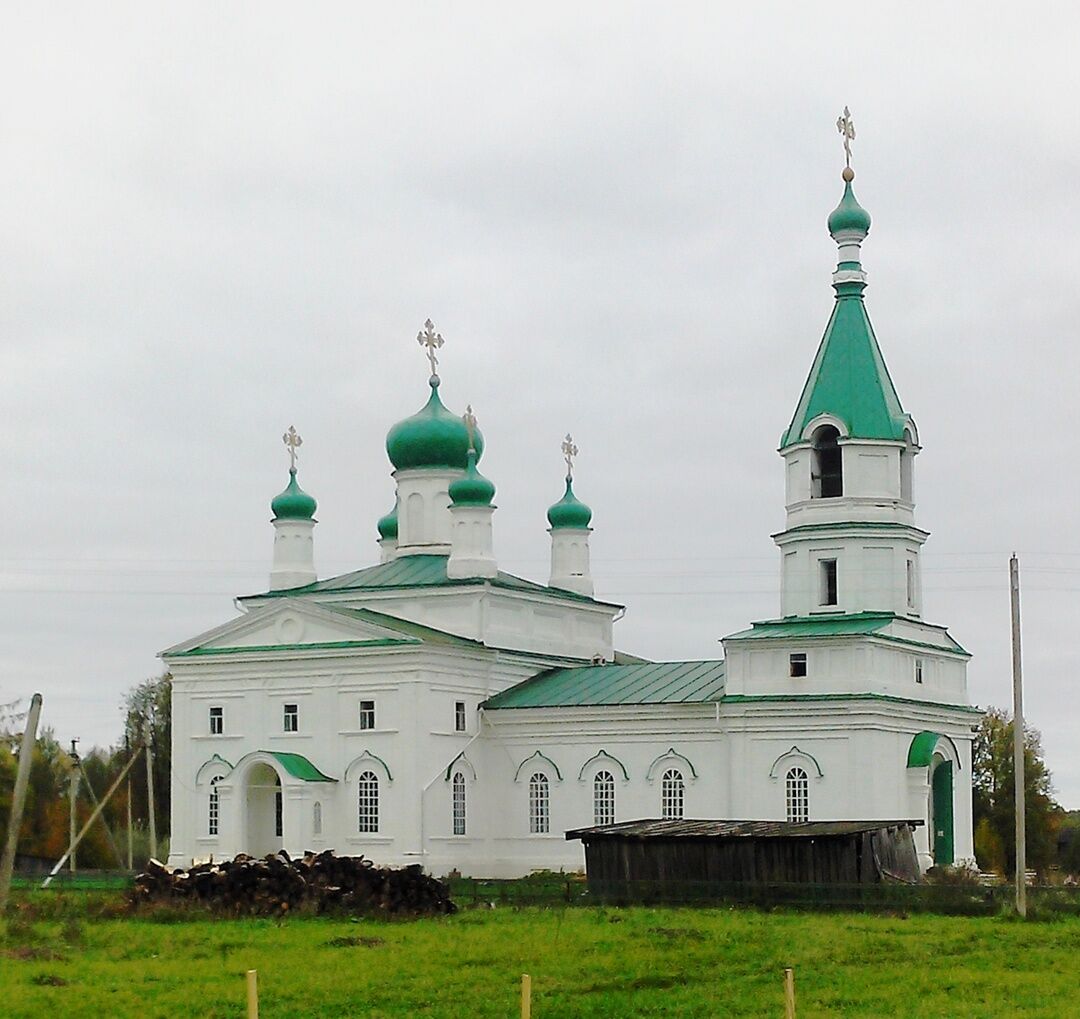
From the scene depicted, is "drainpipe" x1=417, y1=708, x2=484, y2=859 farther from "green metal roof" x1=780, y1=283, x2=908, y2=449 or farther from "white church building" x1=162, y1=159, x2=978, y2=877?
"green metal roof" x1=780, y1=283, x2=908, y2=449

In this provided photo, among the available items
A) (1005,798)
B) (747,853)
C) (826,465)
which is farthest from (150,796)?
(1005,798)

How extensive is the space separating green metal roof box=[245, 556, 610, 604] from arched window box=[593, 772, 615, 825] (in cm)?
512

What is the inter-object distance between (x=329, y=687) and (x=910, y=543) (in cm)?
1244

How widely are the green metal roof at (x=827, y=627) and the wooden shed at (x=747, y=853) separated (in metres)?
5.91

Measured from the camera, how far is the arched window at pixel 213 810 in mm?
44906

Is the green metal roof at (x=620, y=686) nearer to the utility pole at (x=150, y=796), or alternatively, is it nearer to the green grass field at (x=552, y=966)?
the utility pole at (x=150, y=796)

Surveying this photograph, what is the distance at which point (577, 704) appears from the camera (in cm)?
4378

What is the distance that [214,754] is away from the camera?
4516cm

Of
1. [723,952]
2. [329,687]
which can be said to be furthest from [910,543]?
[723,952]

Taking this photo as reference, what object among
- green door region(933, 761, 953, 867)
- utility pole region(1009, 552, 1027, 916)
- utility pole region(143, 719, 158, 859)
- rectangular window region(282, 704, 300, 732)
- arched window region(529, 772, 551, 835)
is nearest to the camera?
utility pole region(1009, 552, 1027, 916)

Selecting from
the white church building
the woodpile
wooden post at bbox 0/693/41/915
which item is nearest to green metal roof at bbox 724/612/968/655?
the white church building

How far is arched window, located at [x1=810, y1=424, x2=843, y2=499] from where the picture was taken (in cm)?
4212

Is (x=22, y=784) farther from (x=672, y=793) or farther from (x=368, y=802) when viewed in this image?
(x=672, y=793)

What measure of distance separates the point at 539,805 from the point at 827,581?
780 centimetres
